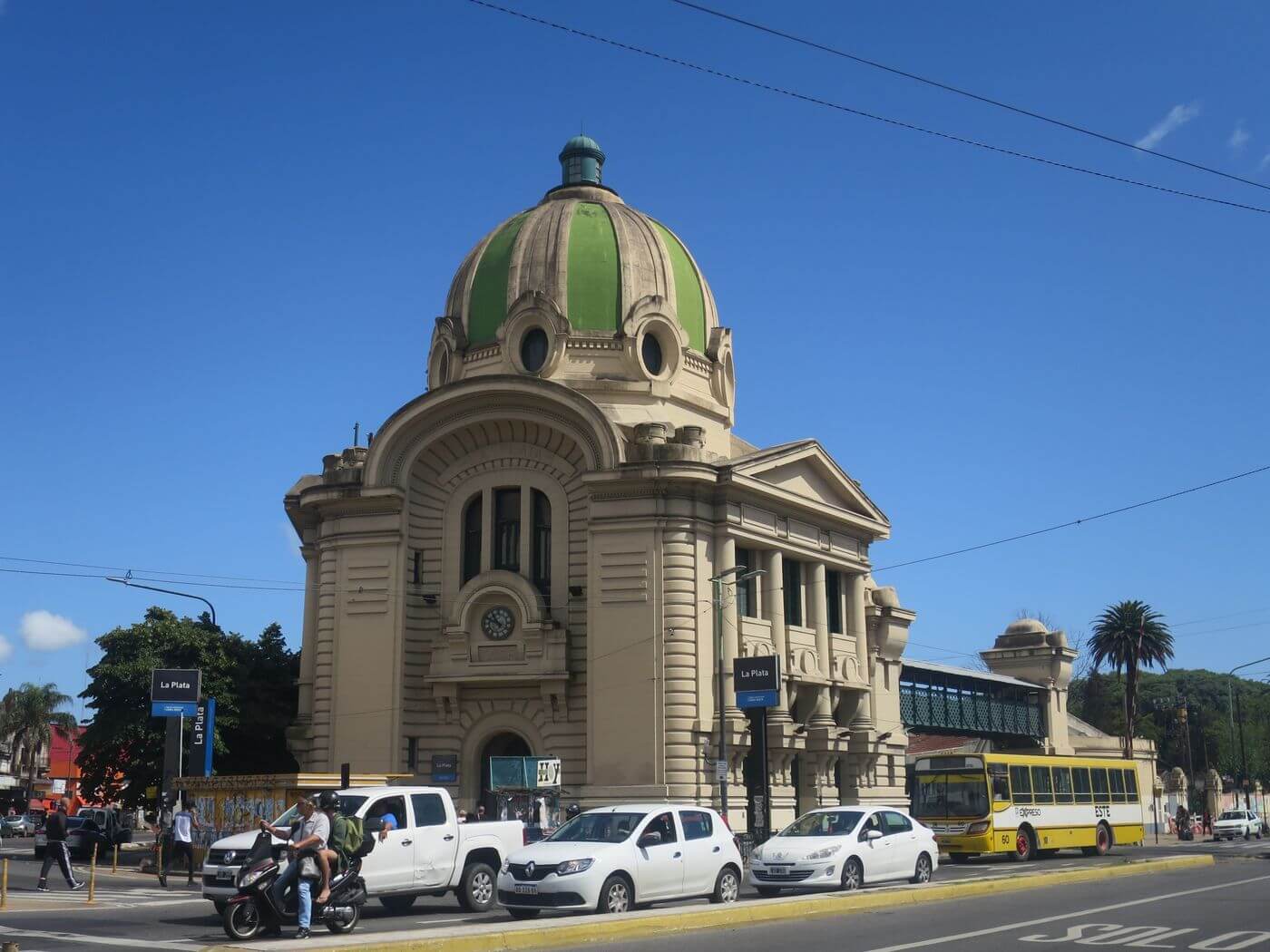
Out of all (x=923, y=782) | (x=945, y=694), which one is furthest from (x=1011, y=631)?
(x=923, y=782)

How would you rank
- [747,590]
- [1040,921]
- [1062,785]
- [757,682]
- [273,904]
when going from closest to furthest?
[273,904] → [1040,921] → [757,682] → [1062,785] → [747,590]

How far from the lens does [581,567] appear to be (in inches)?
1650

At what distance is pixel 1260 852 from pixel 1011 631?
33175 mm

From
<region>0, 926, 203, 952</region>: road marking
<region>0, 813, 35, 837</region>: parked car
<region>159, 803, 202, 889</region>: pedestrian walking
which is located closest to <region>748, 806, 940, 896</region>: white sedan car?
<region>0, 926, 203, 952</region>: road marking

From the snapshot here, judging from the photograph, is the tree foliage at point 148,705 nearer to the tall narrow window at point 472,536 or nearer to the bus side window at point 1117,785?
the tall narrow window at point 472,536

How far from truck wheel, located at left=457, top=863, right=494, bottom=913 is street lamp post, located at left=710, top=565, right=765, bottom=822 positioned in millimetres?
13843

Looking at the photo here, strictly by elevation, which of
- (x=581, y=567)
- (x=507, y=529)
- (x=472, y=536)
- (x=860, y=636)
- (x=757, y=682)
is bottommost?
(x=757, y=682)

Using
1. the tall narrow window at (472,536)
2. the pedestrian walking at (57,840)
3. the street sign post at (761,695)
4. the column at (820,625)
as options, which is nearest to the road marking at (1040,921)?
the street sign post at (761,695)

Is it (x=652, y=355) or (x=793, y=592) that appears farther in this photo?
(x=652, y=355)

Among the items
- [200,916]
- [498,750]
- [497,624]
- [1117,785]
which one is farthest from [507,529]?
[200,916]

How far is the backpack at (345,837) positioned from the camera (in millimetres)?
17484

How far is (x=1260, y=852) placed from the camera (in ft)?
134

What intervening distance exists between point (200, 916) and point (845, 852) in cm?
1066

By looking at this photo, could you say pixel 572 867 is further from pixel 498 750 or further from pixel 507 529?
pixel 507 529
